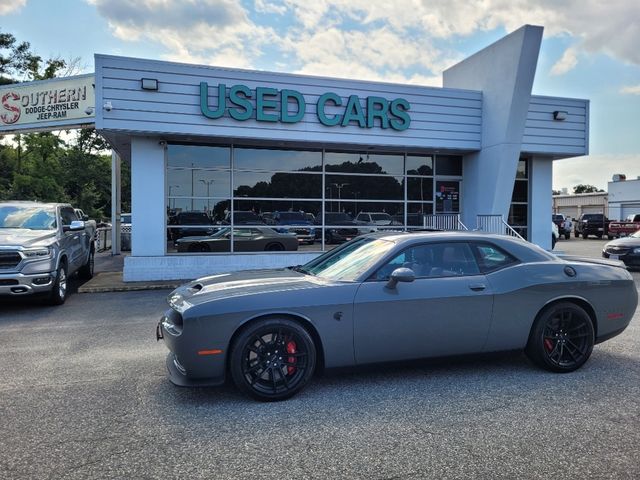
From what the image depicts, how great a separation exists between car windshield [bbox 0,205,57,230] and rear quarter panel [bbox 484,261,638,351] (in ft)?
27.5

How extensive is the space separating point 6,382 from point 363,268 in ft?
11.8

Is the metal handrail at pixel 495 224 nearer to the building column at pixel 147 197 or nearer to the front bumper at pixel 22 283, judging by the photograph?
the building column at pixel 147 197

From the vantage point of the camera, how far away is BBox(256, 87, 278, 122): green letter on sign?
456 inches

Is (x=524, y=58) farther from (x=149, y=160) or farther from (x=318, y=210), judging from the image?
(x=149, y=160)

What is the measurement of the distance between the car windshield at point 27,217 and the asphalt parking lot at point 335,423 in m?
4.72

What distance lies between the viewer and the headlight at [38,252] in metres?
8.21

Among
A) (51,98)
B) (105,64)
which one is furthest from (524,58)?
(51,98)

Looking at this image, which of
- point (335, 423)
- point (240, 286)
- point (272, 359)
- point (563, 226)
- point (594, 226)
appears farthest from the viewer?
point (563, 226)

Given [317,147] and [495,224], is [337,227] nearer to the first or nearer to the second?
[317,147]

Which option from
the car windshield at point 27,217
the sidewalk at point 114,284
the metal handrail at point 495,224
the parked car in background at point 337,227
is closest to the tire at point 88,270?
the sidewalk at point 114,284

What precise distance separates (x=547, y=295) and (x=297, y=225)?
352 inches

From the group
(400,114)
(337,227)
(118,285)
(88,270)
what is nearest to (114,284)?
(118,285)

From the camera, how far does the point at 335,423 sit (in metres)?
3.72

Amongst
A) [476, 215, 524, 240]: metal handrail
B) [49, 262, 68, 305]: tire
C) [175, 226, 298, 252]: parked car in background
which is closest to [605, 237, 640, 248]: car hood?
[476, 215, 524, 240]: metal handrail
